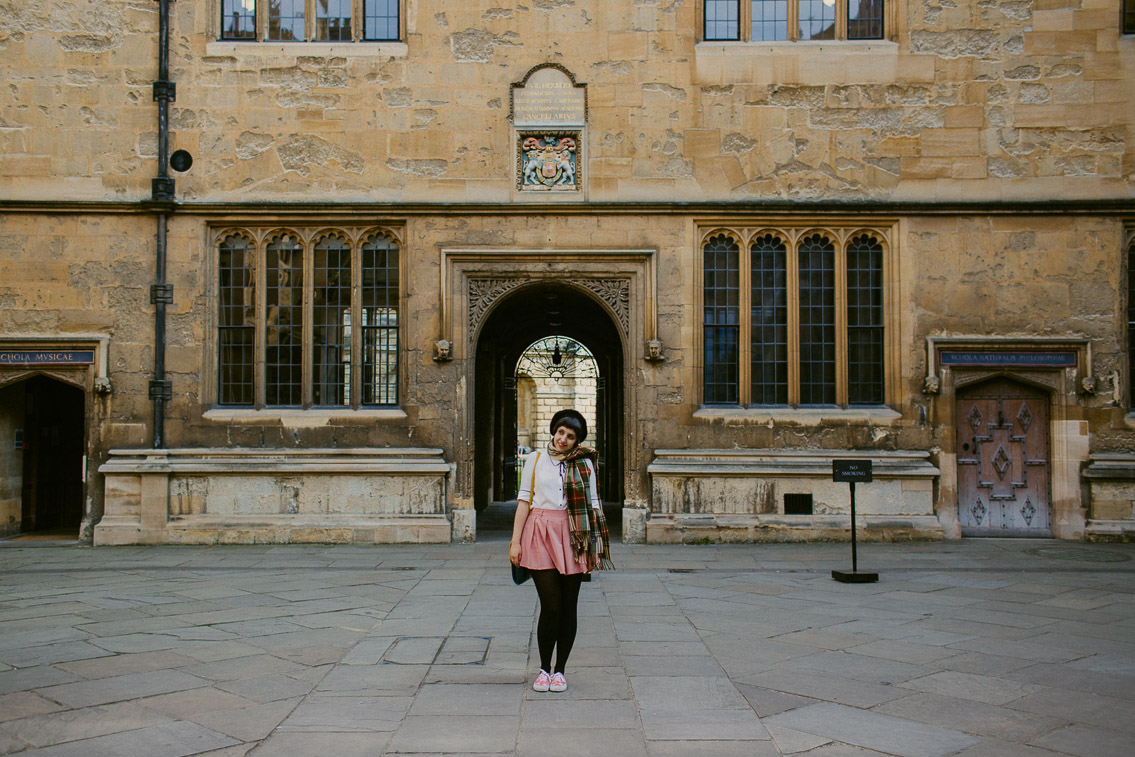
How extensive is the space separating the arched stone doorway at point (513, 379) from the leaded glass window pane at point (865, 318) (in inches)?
157

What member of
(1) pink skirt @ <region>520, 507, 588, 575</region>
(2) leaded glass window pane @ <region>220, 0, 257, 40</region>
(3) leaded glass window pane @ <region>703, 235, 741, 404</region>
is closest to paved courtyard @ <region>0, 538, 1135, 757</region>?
(1) pink skirt @ <region>520, 507, 588, 575</region>

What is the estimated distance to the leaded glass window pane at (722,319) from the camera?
13453 millimetres

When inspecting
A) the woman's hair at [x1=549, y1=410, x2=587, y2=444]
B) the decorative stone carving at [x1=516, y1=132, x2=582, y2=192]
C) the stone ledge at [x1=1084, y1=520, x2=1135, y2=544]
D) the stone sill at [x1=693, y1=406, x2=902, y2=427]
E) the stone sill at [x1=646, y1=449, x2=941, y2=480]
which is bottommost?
the stone ledge at [x1=1084, y1=520, x2=1135, y2=544]

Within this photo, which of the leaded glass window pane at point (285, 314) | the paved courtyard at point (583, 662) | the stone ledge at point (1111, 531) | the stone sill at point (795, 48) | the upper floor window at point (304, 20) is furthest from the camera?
the upper floor window at point (304, 20)

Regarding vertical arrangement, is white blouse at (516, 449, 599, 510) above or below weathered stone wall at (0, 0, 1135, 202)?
below

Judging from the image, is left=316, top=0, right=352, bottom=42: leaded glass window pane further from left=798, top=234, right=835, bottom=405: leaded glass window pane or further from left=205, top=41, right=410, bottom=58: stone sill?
left=798, top=234, right=835, bottom=405: leaded glass window pane

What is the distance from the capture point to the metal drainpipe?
1313 centimetres

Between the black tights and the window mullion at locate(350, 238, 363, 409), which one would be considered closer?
the black tights

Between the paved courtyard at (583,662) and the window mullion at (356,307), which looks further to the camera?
the window mullion at (356,307)

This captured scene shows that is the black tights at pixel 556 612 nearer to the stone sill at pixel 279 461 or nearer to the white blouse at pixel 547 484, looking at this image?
the white blouse at pixel 547 484

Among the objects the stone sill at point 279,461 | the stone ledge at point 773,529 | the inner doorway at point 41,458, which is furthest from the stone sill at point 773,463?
the inner doorway at point 41,458

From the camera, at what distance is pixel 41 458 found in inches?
589

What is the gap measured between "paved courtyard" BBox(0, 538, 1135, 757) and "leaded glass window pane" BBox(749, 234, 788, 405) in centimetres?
343

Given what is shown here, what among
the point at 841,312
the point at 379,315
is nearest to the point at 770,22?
the point at 841,312
